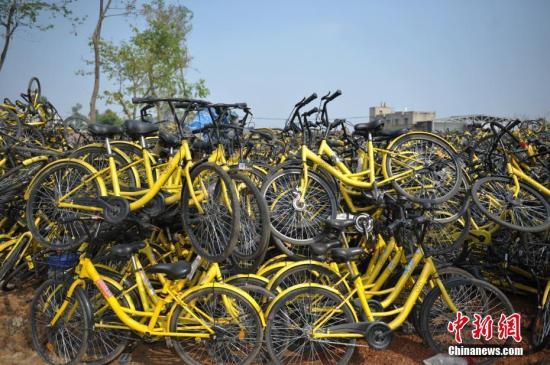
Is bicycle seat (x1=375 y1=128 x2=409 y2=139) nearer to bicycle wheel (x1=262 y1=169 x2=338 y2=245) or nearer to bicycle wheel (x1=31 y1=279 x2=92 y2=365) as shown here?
bicycle wheel (x1=262 y1=169 x2=338 y2=245)

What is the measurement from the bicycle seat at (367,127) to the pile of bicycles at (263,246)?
0.04 ft

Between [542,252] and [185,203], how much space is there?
3724 millimetres

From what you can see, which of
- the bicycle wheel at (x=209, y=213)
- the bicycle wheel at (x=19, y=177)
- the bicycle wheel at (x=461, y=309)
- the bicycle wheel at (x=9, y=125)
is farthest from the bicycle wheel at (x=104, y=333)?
the bicycle wheel at (x=9, y=125)

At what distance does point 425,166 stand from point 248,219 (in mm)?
2190

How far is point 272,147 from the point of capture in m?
6.94

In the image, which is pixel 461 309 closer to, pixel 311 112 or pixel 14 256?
pixel 311 112

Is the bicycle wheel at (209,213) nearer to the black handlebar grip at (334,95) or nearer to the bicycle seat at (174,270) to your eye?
the bicycle seat at (174,270)

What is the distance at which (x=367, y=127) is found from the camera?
4.25 metres

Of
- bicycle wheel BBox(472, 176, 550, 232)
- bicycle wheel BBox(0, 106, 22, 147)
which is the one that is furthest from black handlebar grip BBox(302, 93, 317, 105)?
bicycle wheel BBox(0, 106, 22, 147)

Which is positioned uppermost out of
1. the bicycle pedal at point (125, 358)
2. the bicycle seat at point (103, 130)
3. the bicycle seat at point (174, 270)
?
the bicycle seat at point (103, 130)

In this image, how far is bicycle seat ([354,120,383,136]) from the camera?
13.8 feet

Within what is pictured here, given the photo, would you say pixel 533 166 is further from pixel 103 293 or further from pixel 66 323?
pixel 66 323

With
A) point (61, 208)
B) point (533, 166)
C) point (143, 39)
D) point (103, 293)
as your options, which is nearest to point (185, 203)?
point (103, 293)

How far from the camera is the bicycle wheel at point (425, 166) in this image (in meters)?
4.27
